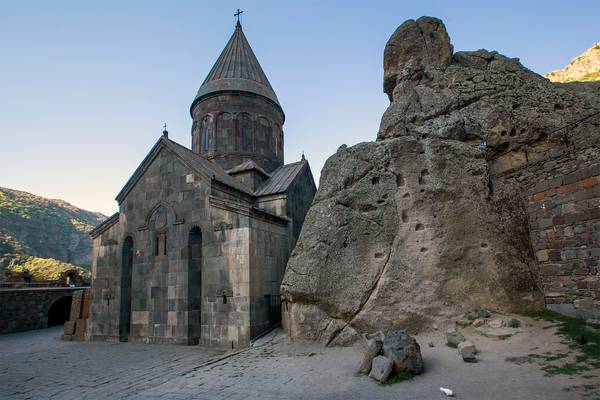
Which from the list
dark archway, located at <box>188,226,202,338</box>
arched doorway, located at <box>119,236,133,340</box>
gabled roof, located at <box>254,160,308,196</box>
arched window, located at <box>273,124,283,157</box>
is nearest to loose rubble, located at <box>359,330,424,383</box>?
dark archway, located at <box>188,226,202,338</box>

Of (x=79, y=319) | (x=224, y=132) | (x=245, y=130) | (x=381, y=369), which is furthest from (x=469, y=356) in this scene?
(x=224, y=132)

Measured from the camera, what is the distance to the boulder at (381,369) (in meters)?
5.77

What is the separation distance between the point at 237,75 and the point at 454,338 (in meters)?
16.5

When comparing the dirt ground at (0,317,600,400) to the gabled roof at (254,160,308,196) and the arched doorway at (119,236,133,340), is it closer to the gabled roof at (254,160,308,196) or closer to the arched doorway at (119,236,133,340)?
the arched doorway at (119,236,133,340)

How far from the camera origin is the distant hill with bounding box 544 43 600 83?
36.7 m

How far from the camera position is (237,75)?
19.2 metres

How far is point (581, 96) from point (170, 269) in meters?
13.0

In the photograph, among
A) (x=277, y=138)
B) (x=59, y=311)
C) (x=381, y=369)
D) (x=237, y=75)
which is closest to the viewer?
(x=381, y=369)

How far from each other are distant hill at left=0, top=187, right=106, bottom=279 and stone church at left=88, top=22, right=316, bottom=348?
3124cm

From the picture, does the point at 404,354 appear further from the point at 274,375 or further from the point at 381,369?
the point at 274,375

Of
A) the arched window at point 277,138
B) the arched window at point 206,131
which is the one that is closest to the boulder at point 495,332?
the arched window at point 277,138

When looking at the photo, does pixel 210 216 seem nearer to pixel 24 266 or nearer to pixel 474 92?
pixel 474 92

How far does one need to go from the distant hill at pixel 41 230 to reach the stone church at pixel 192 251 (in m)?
31.2

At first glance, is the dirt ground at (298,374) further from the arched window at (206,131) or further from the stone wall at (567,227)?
the arched window at (206,131)
